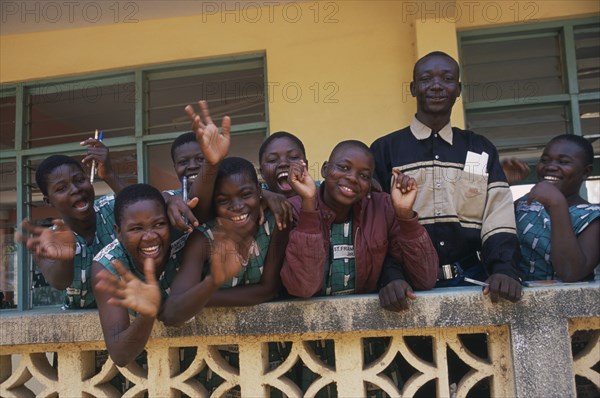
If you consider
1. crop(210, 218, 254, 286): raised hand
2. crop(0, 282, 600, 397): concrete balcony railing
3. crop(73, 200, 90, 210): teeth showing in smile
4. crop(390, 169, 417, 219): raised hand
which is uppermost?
crop(73, 200, 90, 210): teeth showing in smile

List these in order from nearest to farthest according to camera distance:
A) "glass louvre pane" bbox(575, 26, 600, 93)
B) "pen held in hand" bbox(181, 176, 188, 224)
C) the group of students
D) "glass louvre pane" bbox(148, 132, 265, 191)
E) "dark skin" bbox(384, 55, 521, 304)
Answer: the group of students < "pen held in hand" bbox(181, 176, 188, 224) < "dark skin" bbox(384, 55, 521, 304) < "glass louvre pane" bbox(575, 26, 600, 93) < "glass louvre pane" bbox(148, 132, 265, 191)

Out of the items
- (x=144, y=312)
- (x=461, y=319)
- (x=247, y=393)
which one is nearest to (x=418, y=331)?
(x=461, y=319)

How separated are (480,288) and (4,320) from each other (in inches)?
67.9

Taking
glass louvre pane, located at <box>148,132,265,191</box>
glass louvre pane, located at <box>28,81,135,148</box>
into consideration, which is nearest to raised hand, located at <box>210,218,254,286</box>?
glass louvre pane, located at <box>148,132,265,191</box>

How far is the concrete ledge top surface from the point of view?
1988 mm

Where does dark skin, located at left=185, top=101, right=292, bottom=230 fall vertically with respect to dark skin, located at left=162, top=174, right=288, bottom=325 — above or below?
above

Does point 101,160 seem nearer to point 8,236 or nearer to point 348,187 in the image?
point 348,187

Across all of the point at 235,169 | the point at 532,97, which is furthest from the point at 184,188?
the point at 532,97

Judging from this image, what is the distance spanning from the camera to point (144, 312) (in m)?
1.80

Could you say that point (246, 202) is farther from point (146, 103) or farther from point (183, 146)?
point (146, 103)

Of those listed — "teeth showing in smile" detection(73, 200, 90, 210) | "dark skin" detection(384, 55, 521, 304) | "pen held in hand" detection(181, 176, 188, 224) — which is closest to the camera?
"pen held in hand" detection(181, 176, 188, 224)

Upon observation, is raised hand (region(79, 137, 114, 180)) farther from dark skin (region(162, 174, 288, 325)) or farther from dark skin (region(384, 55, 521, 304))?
dark skin (region(384, 55, 521, 304))

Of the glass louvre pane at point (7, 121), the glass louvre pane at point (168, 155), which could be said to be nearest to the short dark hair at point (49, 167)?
the glass louvre pane at point (168, 155)

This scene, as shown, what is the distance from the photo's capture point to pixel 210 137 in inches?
84.0
